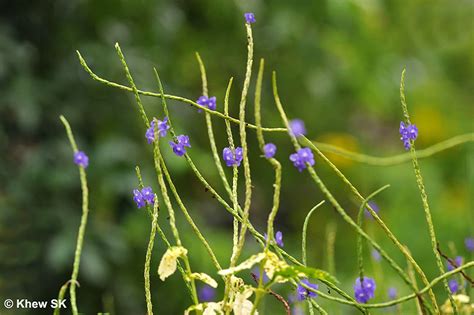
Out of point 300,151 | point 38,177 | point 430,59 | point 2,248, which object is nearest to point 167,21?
point 38,177

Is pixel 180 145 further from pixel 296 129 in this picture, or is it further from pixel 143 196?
pixel 296 129

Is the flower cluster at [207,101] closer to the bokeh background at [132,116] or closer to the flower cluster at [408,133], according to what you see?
the flower cluster at [408,133]

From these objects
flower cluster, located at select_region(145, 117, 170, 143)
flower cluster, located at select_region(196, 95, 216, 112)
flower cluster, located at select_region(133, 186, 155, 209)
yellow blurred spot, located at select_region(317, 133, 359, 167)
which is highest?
yellow blurred spot, located at select_region(317, 133, 359, 167)

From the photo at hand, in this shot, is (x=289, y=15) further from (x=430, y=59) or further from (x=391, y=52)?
(x=430, y=59)

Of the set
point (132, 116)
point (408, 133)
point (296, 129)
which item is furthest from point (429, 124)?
point (408, 133)

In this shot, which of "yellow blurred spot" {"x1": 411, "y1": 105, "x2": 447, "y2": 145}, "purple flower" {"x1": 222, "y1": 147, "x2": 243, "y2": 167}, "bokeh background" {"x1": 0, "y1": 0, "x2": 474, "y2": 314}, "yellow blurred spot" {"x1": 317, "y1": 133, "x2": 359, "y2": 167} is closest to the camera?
"purple flower" {"x1": 222, "y1": 147, "x2": 243, "y2": 167}

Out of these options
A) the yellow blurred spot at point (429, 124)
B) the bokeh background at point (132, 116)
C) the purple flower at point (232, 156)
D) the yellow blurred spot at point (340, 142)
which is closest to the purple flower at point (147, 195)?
the purple flower at point (232, 156)

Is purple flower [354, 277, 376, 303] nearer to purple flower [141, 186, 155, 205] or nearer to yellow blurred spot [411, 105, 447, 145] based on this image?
purple flower [141, 186, 155, 205]

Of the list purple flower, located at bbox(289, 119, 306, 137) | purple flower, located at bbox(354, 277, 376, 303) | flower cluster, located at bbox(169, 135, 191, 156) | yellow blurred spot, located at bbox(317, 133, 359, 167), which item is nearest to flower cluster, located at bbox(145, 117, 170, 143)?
flower cluster, located at bbox(169, 135, 191, 156)
